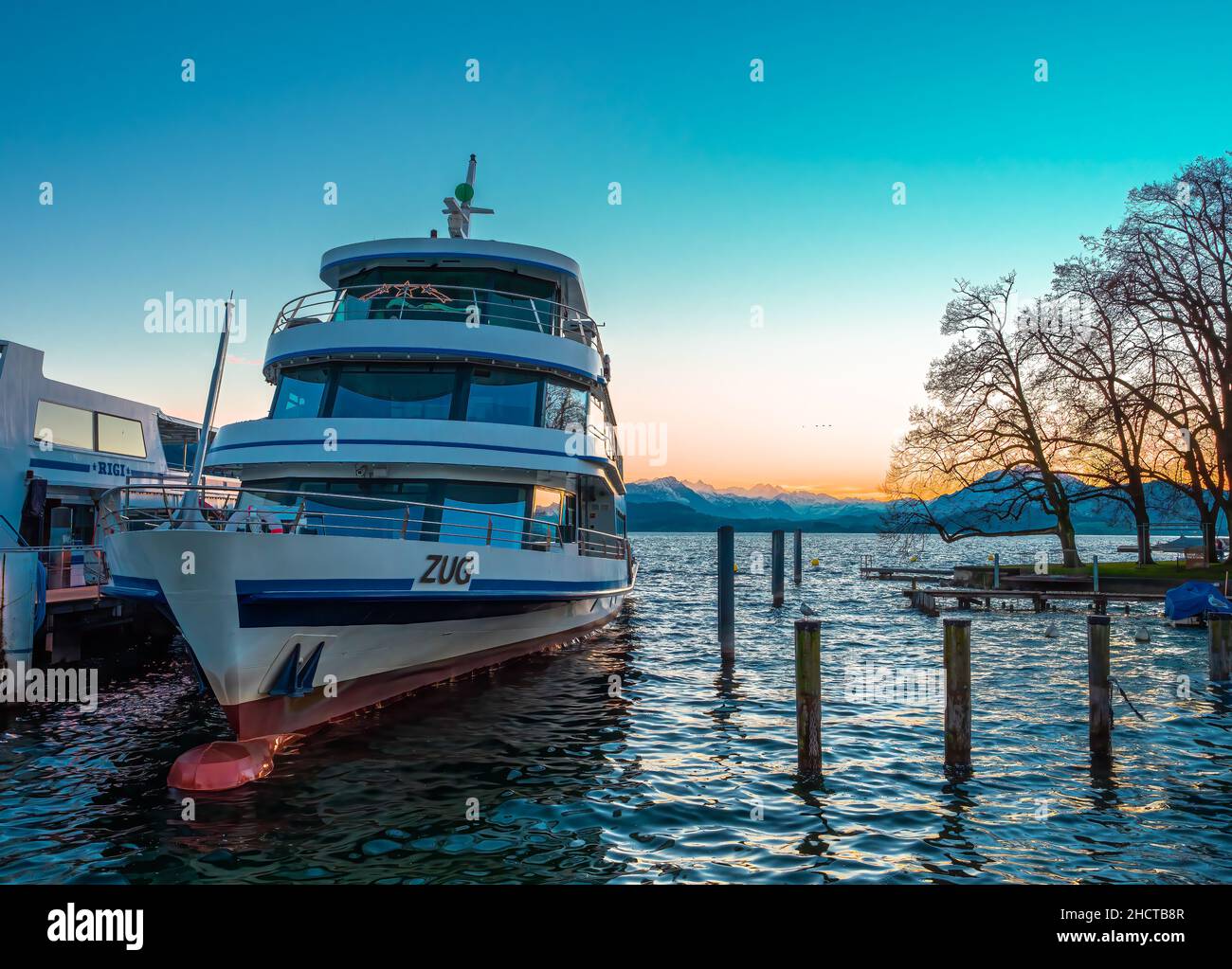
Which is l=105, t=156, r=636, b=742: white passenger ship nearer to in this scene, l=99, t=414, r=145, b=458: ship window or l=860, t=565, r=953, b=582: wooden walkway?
l=99, t=414, r=145, b=458: ship window

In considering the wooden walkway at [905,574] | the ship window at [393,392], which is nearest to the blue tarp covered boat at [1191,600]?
the wooden walkway at [905,574]

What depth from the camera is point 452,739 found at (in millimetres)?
10719

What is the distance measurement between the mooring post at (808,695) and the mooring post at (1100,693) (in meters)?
3.77

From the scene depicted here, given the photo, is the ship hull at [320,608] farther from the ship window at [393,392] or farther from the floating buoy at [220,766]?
the ship window at [393,392]

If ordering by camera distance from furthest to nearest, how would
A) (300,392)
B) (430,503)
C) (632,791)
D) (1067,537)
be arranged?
(1067,537) < (300,392) < (430,503) < (632,791)

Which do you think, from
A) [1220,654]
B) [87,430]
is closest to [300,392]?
[87,430]

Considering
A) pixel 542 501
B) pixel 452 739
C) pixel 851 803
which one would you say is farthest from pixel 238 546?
pixel 851 803

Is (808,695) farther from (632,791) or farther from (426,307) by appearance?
(426,307)

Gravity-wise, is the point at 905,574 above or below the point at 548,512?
below

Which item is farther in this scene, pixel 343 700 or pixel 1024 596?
pixel 1024 596

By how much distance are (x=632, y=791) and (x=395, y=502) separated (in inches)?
179

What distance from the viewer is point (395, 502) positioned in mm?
10172

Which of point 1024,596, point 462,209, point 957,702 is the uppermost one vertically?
point 462,209

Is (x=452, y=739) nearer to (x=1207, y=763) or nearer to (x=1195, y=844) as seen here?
(x=1195, y=844)
